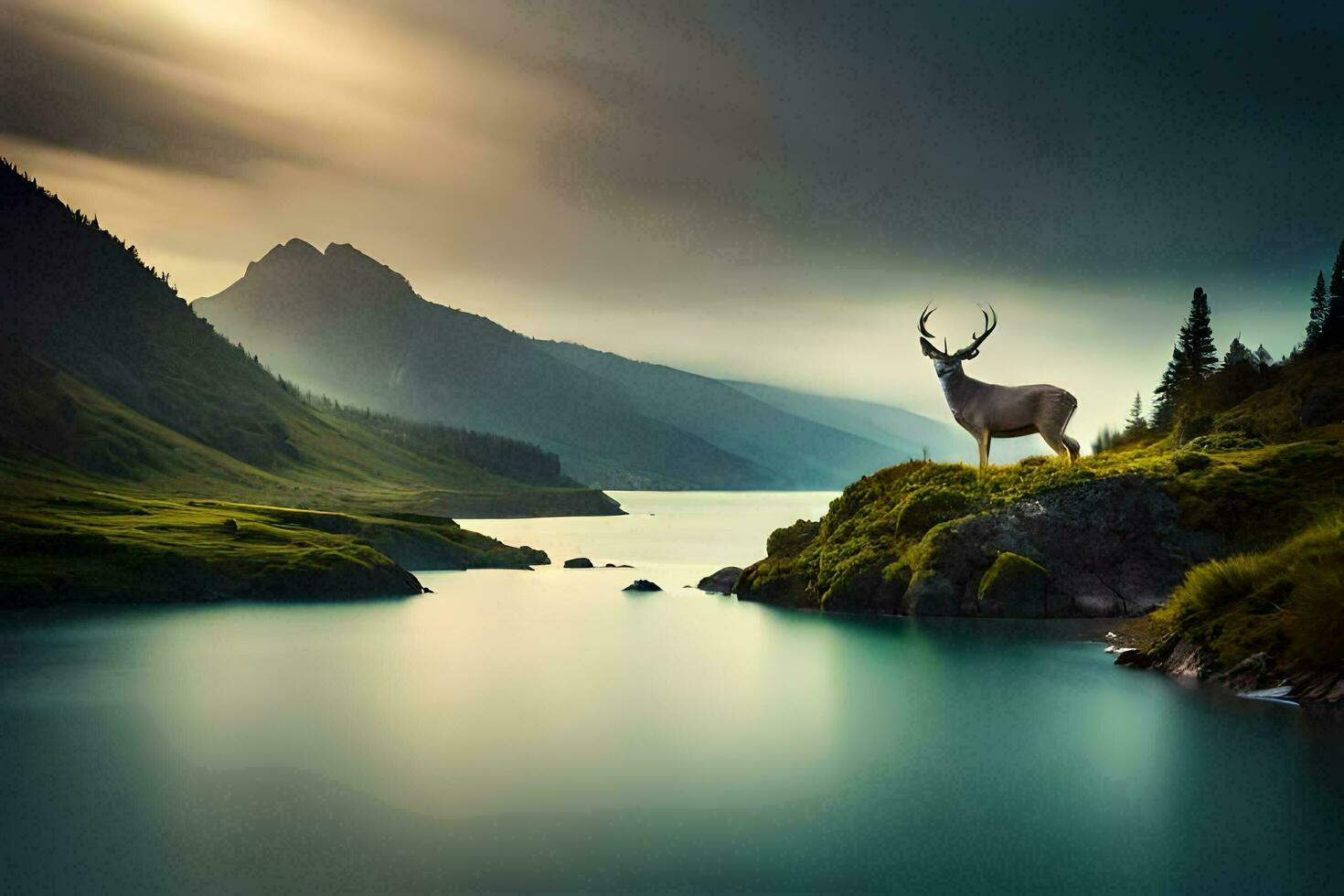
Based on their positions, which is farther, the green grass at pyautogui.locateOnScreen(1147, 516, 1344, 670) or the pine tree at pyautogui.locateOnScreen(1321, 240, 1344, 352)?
the pine tree at pyautogui.locateOnScreen(1321, 240, 1344, 352)

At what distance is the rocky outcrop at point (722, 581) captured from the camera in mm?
64812

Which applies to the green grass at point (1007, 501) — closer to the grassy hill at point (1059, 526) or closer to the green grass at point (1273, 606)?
the grassy hill at point (1059, 526)

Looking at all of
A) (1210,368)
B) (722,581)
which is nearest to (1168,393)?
(1210,368)

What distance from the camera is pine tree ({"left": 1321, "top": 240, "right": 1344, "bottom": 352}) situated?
7631 centimetres

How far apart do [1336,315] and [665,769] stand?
74454 millimetres

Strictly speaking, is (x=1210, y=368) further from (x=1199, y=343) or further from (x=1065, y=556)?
(x=1065, y=556)

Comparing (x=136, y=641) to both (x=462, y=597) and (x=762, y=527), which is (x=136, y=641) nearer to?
(x=462, y=597)

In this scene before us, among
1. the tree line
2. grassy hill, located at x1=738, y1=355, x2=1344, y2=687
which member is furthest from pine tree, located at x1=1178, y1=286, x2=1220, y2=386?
grassy hill, located at x1=738, y1=355, x2=1344, y2=687

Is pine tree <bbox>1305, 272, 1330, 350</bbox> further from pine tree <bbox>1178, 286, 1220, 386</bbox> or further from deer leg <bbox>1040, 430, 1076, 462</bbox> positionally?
deer leg <bbox>1040, 430, 1076, 462</bbox>

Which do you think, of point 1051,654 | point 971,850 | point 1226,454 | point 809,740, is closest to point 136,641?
point 809,740


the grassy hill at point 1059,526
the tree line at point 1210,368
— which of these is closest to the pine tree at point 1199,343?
the tree line at point 1210,368

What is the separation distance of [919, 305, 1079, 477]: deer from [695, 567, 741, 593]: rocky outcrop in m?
18.4

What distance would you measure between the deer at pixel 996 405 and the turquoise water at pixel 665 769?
378 inches

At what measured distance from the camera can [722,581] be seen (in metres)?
65.6
